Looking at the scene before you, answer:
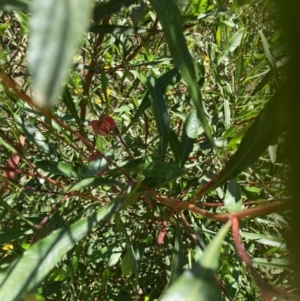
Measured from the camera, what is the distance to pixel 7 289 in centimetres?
68

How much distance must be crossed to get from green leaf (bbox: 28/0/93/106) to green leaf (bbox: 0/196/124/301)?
346 millimetres

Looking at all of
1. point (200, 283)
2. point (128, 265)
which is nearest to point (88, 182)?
point (128, 265)

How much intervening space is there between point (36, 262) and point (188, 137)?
48cm

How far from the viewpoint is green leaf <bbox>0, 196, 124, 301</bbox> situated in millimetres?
681

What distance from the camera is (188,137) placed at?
3.65 ft

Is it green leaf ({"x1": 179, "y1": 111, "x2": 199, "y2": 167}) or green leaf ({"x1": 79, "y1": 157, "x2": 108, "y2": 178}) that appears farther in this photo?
green leaf ({"x1": 179, "y1": 111, "x2": 199, "y2": 167})

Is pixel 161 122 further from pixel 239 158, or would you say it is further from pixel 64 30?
pixel 64 30

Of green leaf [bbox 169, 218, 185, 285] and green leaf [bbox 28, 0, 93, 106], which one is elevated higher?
green leaf [bbox 28, 0, 93, 106]

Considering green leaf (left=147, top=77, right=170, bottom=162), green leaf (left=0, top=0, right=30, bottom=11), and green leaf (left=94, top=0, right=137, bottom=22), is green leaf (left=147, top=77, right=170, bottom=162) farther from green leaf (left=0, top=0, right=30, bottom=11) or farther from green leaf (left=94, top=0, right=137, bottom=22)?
green leaf (left=0, top=0, right=30, bottom=11)

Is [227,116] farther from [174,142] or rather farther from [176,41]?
[176,41]

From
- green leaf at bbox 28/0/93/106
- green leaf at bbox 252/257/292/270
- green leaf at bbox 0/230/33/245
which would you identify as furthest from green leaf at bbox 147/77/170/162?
green leaf at bbox 28/0/93/106

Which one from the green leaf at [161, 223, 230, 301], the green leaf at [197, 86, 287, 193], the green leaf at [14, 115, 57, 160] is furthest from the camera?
the green leaf at [14, 115, 57, 160]

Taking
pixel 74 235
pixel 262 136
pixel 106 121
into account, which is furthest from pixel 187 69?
pixel 106 121

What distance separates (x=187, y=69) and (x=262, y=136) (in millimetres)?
168
